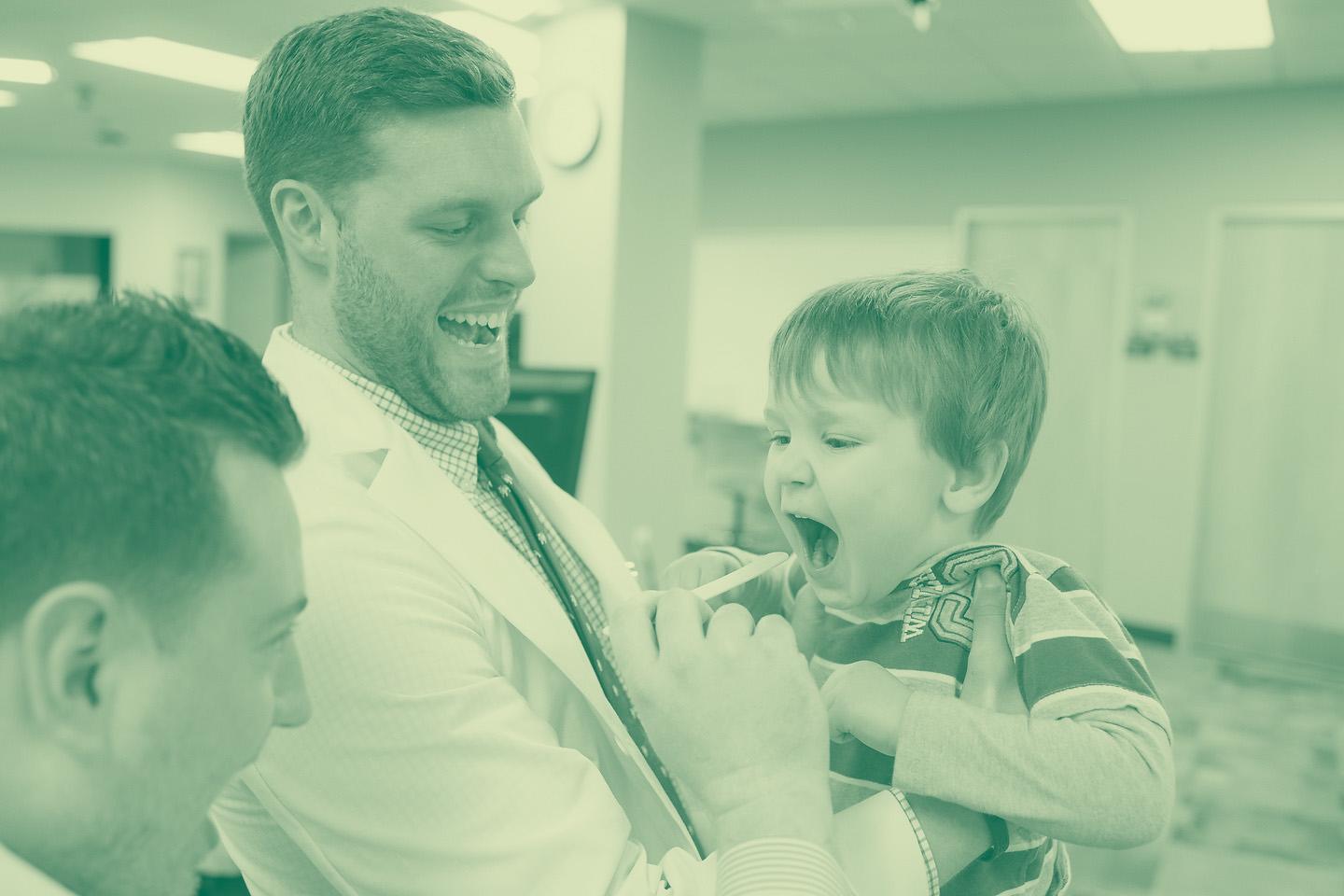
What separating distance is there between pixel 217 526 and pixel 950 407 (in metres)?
0.68

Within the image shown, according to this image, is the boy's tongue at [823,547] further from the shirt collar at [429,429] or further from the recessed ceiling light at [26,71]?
the recessed ceiling light at [26,71]

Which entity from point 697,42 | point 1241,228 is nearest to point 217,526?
point 697,42

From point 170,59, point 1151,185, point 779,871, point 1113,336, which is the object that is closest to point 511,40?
point 170,59

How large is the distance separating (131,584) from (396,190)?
0.58 meters

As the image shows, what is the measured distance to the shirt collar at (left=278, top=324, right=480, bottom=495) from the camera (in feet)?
3.78

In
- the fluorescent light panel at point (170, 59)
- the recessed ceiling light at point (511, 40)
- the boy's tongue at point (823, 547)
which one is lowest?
the boy's tongue at point (823, 547)

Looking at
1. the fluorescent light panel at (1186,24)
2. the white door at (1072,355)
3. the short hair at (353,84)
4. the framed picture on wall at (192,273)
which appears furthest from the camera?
the framed picture on wall at (192,273)

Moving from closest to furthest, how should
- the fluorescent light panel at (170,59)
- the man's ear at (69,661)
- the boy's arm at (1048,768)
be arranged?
1. the man's ear at (69,661)
2. the boy's arm at (1048,768)
3. the fluorescent light panel at (170,59)

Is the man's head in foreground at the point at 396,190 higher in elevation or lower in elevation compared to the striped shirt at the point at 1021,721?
higher

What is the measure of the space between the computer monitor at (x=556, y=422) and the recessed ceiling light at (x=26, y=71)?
19.5 feet

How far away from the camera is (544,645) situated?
0.98 meters

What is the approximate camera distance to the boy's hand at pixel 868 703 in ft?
3.06

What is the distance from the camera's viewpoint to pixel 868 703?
37.1 inches

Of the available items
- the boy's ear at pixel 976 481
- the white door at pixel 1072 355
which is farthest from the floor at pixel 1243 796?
the boy's ear at pixel 976 481
